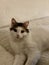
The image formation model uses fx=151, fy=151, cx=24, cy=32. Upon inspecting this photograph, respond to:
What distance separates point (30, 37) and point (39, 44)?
105 millimetres

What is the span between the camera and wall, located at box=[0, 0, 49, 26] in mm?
1776

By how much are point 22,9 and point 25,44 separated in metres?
0.76

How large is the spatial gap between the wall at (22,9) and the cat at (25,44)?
550 mm

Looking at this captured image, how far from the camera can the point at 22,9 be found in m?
1.90

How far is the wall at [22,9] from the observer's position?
5.83 ft

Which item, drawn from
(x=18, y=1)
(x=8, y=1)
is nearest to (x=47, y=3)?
(x=18, y=1)

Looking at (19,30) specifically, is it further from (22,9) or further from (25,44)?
(22,9)

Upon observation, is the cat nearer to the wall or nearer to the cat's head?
the cat's head

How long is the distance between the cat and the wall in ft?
1.80

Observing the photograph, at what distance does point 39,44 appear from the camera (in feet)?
4.32

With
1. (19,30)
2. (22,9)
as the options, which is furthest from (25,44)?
(22,9)

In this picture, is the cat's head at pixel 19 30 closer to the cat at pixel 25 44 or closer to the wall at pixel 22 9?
the cat at pixel 25 44

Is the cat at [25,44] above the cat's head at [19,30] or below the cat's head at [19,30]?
below

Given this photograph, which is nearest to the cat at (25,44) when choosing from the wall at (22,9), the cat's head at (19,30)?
the cat's head at (19,30)
